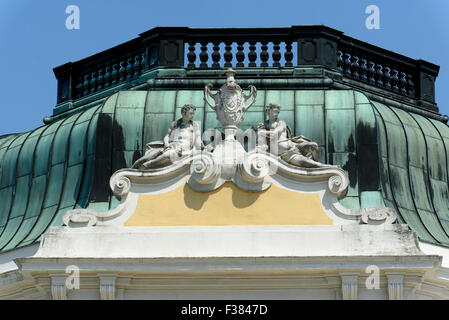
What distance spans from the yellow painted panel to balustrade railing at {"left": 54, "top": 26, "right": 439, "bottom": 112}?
511 centimetres

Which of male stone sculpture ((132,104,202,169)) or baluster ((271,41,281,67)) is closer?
male stone sculpture ((132,104,202,169))

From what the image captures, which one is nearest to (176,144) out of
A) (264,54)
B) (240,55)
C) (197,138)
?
(197,138)

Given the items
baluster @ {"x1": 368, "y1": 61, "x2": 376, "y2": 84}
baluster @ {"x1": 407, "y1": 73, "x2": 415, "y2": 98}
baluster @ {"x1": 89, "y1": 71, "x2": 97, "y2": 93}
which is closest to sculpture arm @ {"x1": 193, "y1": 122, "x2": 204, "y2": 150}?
baluster @ {"x1": 89, "y1": 71, "x2": 97, "y2": 93}

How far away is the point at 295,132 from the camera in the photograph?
4256 centimetres

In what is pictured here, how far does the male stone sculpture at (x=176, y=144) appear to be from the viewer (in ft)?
134

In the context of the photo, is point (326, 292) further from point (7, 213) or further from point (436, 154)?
point (7, 213)

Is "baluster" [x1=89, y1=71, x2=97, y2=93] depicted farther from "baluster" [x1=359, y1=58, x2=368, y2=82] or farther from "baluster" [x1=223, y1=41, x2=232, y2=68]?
"baluster" [x1=359, y1=58, x2=368, y2=82]

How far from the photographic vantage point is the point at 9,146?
150 ft

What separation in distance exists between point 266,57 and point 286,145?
4.96m

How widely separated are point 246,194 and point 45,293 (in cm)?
461

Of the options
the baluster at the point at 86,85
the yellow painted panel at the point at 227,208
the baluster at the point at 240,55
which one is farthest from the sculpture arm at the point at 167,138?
the baluster at the point at 86,85

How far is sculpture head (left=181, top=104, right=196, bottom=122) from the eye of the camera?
41375 millimetres

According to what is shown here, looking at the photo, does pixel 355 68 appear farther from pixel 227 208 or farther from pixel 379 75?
pixel 227 208

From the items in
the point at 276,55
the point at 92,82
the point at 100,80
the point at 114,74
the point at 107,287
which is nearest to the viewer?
the point at 107,287
